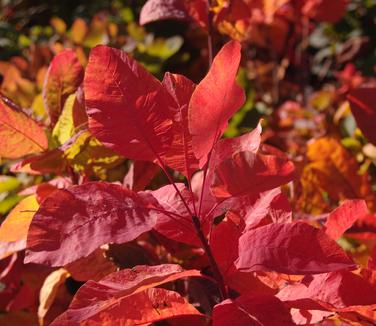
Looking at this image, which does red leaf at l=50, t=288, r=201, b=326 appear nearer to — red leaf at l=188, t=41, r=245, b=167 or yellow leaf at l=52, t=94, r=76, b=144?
red leaf at l=188, t=41, r=245, b=167

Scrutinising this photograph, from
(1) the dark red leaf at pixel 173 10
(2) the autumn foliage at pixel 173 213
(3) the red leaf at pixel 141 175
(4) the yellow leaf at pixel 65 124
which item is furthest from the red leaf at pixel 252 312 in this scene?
(1) the dark red leaf at pixel 173 10

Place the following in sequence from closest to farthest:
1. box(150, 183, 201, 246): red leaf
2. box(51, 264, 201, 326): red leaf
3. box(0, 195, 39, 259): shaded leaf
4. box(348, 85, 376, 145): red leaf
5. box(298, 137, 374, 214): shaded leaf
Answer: box(51, 264, 201, 326): red leaf → box(150, 183, 201, 246): red leaf → box(0, 195, 39, 259): shaded leaf → box(348, 85, 376, 145): red leaf → box(298, 137, 374, 214): shaded leaf

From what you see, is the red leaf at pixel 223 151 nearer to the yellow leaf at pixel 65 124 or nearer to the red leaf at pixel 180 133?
the red leaf at pixel 180 133

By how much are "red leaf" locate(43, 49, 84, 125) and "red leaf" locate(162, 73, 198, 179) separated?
264mm

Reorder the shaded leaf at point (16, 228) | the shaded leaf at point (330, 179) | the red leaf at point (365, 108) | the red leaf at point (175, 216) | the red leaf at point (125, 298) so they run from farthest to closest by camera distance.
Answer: the shaded leaf at point (330, 179), the red leaf at point (365, 108), the shaded leaf at point (16, 228), the red leaf at point (175, 216), the red leaf at point (125, 298)

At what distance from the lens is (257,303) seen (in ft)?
1.91

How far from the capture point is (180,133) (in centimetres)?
60

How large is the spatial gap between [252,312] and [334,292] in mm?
84

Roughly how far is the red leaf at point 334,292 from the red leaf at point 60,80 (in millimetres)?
443

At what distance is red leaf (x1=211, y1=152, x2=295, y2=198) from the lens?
540 millimetres

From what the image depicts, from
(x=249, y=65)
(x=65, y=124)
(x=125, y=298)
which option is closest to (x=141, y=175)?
(x=65, y=124)

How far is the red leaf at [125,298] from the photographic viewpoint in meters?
0.53

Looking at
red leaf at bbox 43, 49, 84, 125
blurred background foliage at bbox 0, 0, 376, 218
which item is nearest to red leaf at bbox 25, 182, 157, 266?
blurred background foliage at bbox 0, 0, 376, 218

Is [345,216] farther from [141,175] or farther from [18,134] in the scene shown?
[18,134]
